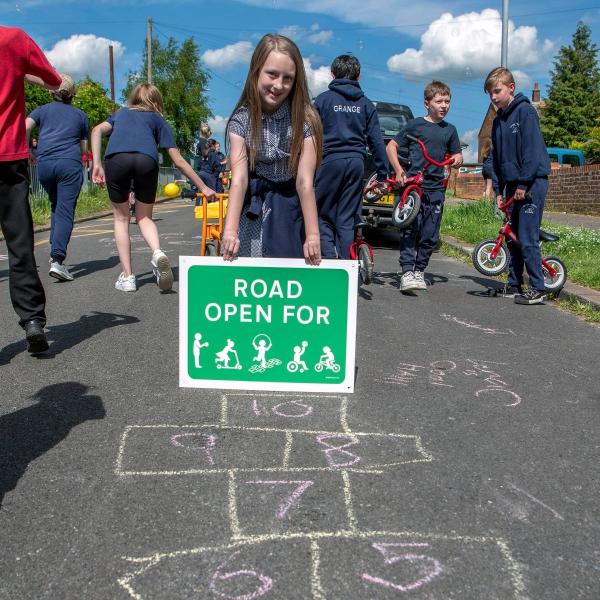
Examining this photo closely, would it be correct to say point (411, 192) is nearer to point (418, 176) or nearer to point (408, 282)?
point (418, 176)

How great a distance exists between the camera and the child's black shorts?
21.1 feet

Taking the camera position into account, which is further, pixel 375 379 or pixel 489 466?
pixel 375 379

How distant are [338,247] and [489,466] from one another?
3694 mm

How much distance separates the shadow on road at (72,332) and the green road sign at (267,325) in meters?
1.19

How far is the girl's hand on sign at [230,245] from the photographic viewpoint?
3.77 metres

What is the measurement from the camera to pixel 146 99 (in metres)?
6.59

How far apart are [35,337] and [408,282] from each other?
3894 millimetres

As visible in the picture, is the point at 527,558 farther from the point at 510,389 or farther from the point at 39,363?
the point at 39,363

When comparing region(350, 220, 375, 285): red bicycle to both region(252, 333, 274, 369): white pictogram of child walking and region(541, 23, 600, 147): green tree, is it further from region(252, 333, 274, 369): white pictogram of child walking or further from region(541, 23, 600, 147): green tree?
region(541, 23, 600, 147): green tree

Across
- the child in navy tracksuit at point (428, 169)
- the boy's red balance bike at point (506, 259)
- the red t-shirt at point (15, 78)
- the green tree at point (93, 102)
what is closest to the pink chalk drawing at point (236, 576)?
the red t-shirt at point (15, 78)

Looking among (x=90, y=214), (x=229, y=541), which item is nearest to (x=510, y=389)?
(x=229, y=541)

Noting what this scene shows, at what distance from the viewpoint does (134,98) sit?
21.8 ft

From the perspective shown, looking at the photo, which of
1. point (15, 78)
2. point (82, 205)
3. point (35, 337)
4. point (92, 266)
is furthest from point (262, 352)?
point (82, 205)

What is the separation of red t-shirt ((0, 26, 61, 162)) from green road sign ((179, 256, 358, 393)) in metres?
1.28
